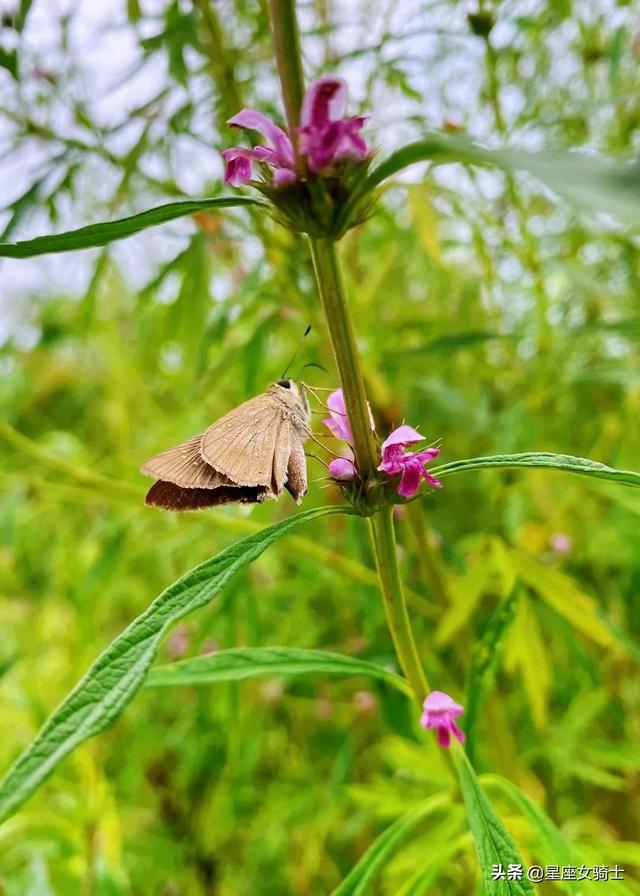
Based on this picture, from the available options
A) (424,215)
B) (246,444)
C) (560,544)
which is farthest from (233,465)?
(560,544)

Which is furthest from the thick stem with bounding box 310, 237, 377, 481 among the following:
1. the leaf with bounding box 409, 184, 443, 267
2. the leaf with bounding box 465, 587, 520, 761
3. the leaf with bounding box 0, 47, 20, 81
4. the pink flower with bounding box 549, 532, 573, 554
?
the pink flower with bounding box 549, 532, 573, 554

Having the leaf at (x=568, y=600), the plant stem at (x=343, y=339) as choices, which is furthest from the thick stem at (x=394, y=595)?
the leaf at (x=568, y=600)

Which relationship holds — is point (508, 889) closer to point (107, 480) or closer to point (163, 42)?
point (107, 480)

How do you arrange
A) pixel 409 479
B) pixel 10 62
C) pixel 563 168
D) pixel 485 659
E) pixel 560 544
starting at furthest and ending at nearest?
1. pixel 560 544
2. pixel 10 62
3. pixel 485 659
4. pixel 409 479
5. pixel 563 168

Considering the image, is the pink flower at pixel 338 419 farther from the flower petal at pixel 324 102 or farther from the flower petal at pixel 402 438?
the flower petal at pixel 324 102

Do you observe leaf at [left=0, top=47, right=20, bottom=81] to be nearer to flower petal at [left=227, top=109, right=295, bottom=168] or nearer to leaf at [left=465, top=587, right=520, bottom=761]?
flower petal at [left=227, top=109, right=295, bottom=168]

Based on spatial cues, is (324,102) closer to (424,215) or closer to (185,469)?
(185,469)
